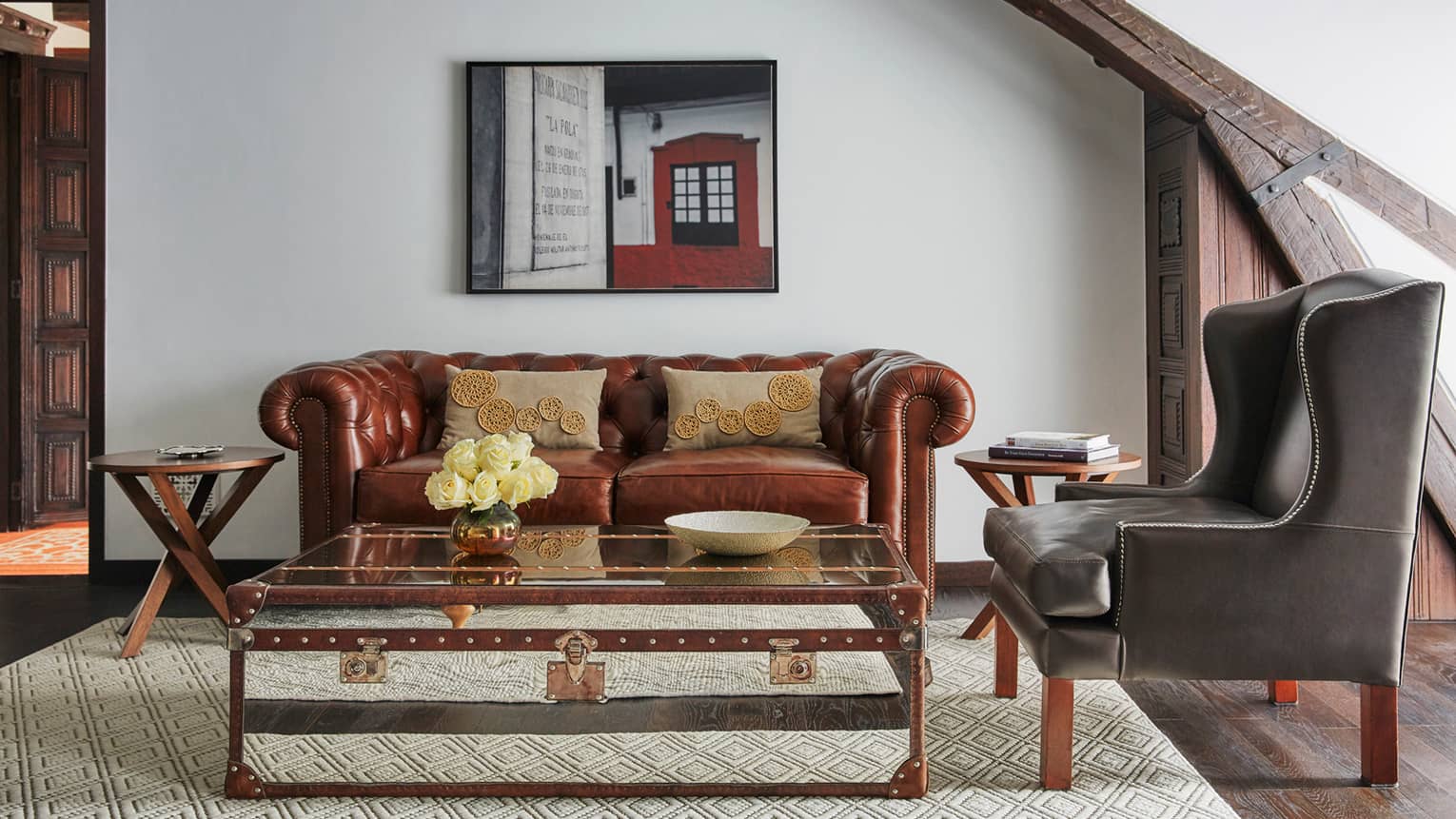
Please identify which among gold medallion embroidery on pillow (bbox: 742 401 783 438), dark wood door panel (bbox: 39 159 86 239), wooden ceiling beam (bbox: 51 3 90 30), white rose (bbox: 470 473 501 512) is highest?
wooden ceiling beam (bbox: 51 3 90 30)

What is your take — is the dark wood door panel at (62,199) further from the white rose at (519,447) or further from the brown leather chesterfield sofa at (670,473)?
the white rose at (519,447)

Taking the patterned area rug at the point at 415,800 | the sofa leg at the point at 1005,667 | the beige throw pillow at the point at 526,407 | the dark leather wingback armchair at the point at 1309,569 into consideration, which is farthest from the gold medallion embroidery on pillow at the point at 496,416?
the dark leather wingback armchair at the point at 1309,569

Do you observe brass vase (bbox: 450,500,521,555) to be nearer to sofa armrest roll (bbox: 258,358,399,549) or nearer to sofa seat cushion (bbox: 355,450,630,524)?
sofa seat cushion (bbox: 355,450,630,524)

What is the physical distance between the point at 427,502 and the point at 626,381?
3.30 feet

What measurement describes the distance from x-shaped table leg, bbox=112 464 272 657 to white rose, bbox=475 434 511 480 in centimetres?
137

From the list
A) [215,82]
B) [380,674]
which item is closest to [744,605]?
[380,674]

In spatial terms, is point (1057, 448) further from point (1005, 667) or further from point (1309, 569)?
point (1309, 569)

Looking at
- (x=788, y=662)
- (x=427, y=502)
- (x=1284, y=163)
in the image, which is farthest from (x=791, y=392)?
(x=788, y=662)

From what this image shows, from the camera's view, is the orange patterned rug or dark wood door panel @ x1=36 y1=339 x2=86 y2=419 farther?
dark wood door panel @ x1=36 y1=339 x2=86 y2=419

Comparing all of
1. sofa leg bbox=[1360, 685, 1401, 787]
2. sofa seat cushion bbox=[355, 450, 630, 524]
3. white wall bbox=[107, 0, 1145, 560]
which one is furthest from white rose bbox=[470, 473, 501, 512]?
white wall bbox=[107, 0, 1145, 560]

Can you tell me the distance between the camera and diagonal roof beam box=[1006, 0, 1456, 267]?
134 inches

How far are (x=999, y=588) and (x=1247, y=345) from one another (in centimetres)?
85

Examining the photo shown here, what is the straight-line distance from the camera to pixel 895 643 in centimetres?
207

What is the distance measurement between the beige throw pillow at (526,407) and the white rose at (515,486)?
1.53m
